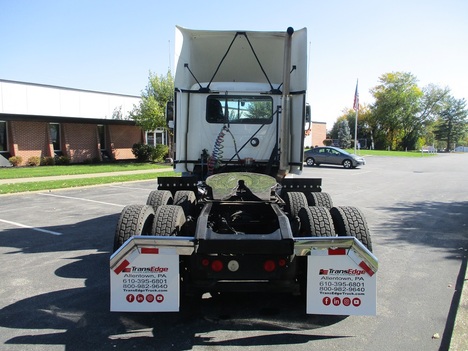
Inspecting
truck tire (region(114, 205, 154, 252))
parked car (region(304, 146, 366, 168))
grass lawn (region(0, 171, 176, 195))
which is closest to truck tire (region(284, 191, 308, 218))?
truck tire (region(114, 205, 154, 252))

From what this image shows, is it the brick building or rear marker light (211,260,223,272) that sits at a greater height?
the brick building

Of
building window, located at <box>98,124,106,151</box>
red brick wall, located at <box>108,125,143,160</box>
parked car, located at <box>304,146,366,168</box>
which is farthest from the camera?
red brick wall, located at <box>108,125,143,160</box>

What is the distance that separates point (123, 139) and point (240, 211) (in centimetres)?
2575

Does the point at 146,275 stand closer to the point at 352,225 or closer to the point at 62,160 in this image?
the point at 352,225

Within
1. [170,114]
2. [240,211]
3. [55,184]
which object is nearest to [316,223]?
[240,211]

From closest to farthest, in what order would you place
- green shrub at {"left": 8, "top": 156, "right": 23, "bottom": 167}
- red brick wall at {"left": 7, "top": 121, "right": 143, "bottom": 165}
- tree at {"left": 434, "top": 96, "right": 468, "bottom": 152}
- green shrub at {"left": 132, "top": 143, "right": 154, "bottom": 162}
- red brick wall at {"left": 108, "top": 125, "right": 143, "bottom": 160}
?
green shrub at {"left": 8, "top": 156, "right": 23, "bottom": 167} < red brick wall at {"left": 7, "top": 121, "right": 143, "bottom": 165} < green shrub at {"left": 132, "top": 143, "right": 154, "bottom": 162} < red brick wall at {"left": 108, "top": 125, "right": 143, "bottom": 160} < tree at {"left": 434, "top": 96, "right": 468, "bottom": 152}

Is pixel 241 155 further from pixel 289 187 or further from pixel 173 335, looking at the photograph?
pixel 173 335

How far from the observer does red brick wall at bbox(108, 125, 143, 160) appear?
91.7 ft

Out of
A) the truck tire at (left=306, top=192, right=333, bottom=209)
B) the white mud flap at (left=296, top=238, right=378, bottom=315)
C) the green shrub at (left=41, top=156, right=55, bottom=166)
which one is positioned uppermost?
the truck tire at (left=306, top=192, right=333, bottom=209)

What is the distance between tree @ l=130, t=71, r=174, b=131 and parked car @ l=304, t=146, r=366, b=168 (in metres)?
11.0

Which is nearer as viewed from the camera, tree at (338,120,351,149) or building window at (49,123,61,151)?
building window at (49,123,61,151)

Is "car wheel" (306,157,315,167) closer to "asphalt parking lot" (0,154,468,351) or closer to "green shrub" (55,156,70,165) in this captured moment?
"green shrub" (55,156,70,165)

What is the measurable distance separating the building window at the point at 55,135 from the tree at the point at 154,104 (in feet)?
15.6

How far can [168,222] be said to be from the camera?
4023 mm
